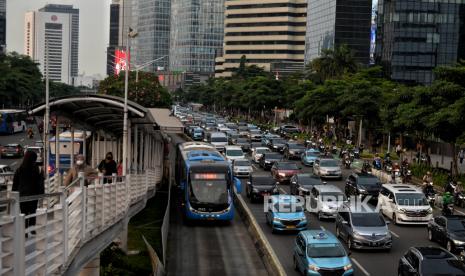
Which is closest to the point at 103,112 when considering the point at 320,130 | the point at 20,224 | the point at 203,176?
the point at 203,176

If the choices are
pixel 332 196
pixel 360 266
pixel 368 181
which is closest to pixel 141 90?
pixel 368 181

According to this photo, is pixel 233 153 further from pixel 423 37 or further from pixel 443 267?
pixel 423 37

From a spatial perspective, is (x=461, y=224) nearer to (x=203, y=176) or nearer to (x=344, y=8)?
(x=203, y=176)

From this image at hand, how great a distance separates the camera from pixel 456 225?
2533cm

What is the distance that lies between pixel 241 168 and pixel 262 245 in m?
23.6

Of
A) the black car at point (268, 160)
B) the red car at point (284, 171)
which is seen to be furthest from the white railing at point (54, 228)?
the black car at point (268, 160)

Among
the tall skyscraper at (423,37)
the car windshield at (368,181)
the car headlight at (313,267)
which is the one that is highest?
the tall skyscraper at (423,37)

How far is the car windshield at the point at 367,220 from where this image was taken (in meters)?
25.3

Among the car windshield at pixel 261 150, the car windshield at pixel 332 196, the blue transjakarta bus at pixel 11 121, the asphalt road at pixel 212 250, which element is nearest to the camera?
the asphalt road at pixel 212 250

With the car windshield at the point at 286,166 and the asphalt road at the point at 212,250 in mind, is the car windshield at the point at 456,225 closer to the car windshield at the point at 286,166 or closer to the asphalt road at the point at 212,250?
the asphalt road at the point at 212,250

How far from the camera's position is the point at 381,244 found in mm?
24641

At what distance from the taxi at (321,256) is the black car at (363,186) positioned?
47.4ft

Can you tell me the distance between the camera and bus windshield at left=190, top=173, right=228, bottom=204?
31.1m

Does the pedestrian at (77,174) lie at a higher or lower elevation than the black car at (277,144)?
higher
